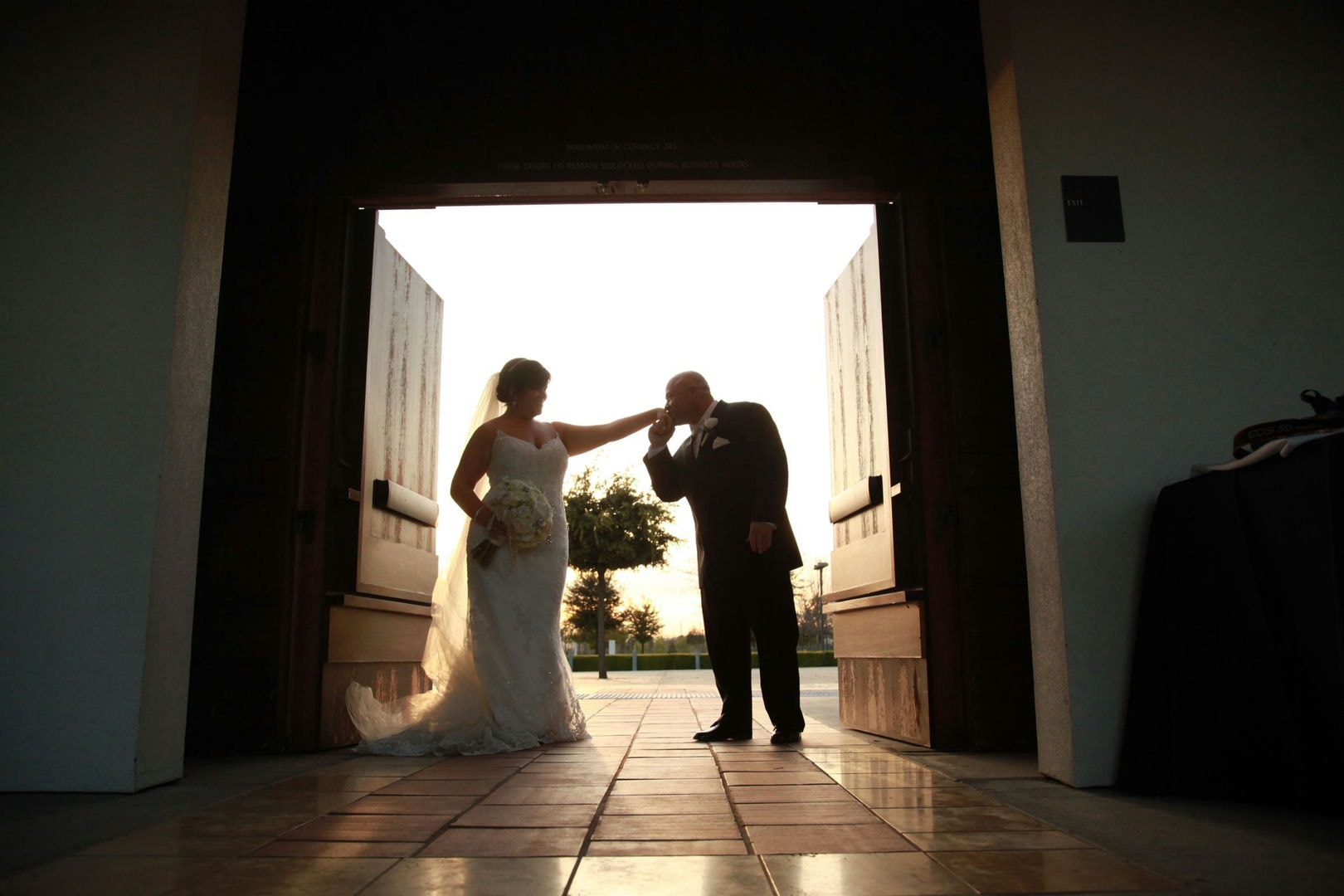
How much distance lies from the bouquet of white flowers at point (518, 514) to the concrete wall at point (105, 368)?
1.57 m

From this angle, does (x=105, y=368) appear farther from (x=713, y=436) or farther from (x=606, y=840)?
(x=713, y=436)

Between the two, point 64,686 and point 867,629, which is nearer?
point 64,686

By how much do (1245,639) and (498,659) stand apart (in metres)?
3.11

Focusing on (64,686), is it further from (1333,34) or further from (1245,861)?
(1333,34)

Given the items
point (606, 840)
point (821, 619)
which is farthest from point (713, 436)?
point (821, 619)

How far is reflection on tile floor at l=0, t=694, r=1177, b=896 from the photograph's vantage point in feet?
5.64

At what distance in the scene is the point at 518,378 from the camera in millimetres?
Result: 4930

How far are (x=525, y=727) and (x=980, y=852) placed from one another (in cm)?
276

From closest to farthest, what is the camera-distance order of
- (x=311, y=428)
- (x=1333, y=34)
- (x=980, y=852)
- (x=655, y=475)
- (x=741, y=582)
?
(x=980, y=852) → (x=1333, y=34) → (x=311, y=428) → (x=741, y=582) → (x=655, y=475)

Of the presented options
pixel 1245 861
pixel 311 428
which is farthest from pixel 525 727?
pixel 1245 861

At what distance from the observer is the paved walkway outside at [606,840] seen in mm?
1719

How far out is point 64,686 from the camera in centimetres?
286

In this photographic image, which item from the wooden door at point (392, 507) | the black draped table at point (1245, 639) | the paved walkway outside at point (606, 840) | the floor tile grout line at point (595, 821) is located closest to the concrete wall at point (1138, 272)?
the black draped table at point (1245, 639)

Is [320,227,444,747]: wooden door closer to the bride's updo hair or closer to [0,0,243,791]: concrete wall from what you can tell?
the bride's updo hair
